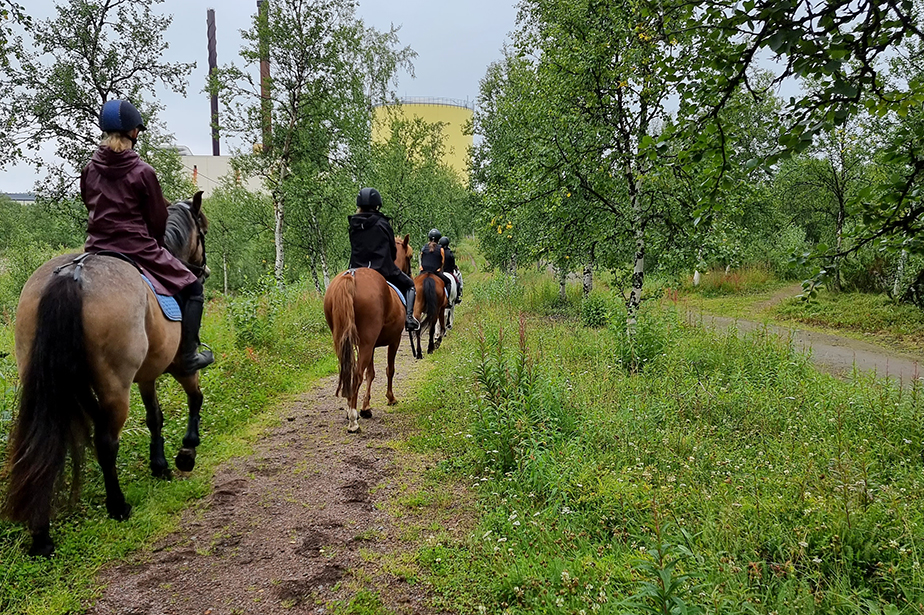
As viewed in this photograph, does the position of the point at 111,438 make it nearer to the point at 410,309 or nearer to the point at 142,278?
the point at 142,278

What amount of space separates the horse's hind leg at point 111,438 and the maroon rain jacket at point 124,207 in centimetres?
94

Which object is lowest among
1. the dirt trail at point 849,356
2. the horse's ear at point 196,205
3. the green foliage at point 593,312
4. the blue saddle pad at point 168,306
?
the dirt trail at point 849,356

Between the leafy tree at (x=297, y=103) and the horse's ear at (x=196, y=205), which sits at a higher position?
the leafy tree at (x=297, y=103)

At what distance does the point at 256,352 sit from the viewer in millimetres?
8086

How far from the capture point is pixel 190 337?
4.38 meters

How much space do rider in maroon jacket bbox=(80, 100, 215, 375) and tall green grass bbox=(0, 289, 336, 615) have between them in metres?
1.61

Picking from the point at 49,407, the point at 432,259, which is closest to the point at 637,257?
the point at 432,259

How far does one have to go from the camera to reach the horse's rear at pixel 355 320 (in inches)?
217

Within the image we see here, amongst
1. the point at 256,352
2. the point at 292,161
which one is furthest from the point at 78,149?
the point at 256,352

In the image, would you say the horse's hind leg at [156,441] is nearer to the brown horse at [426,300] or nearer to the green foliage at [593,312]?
the brown horse at [426,300]

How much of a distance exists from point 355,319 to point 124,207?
276 cm

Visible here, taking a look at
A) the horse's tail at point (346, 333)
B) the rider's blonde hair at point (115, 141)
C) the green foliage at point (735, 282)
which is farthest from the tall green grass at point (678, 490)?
the green foliage at point (735, 282)

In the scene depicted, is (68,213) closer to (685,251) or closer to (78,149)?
(78,149)

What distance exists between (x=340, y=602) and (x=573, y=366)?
5.21 metres
